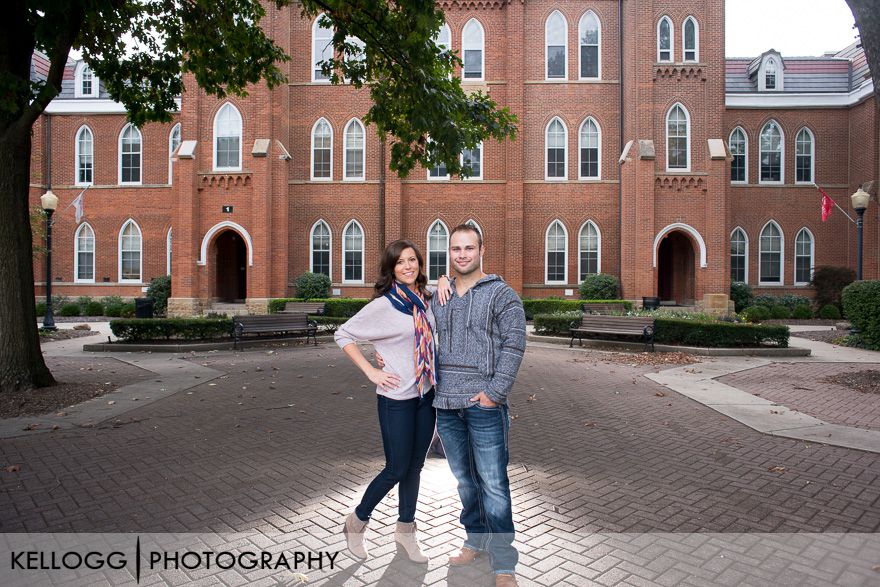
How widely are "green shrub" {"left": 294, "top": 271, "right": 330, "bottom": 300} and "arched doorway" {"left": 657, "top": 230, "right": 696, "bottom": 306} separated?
14.7 m

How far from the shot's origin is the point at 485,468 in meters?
2.95

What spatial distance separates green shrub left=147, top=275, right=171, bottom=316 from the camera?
77.5ft

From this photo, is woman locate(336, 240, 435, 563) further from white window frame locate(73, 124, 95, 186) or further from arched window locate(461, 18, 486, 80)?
white window frame locate(73, 124, 95, 186)

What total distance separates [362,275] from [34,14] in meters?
16.5

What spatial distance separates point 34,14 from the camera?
7906 millimetres

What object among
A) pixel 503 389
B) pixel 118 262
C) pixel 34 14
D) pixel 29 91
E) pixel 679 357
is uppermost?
pixel 34 14

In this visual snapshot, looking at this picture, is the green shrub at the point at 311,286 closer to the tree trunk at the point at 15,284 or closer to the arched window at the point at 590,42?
the tree trunk at the point at 15,284

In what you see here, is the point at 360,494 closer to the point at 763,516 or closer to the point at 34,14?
the point at 763,516

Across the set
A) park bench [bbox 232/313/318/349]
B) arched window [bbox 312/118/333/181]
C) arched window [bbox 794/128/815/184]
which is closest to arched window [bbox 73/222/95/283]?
arched window [bbox 312/118/333/181]

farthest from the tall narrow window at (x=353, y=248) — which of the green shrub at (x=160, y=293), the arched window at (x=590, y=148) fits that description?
the arched window at (x=590, y=148)

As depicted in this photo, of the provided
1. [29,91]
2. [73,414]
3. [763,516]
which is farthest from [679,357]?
[29,91]

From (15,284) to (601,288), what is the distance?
18.9m

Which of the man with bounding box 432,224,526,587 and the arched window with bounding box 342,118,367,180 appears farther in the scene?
the arched window with bounding box 342,118,367,180

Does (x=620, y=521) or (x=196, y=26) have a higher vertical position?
(x=196, y=26)
